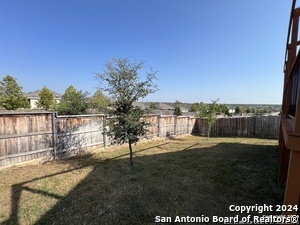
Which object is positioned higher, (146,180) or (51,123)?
(51,123)

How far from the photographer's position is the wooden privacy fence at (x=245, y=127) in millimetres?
12945

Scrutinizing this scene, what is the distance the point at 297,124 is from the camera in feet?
6.16

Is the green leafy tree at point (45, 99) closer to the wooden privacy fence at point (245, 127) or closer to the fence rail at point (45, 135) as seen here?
the fence rail at point (45, 135)

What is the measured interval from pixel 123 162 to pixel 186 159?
251 centimetres

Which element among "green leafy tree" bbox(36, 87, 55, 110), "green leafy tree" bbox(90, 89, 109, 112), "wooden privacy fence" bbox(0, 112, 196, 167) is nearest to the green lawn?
"wooden privacy fence" bbox(0, 112, 196, 167)

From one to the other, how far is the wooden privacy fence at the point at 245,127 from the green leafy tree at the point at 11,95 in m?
21.6

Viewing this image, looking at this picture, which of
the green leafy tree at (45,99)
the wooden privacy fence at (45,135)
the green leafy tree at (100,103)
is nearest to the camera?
the wooden privacy fence at (45,135)

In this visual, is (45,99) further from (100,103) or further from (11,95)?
(100,103)

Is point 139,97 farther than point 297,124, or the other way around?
point 139,97

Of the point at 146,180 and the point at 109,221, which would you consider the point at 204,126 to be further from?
the point at 109,221

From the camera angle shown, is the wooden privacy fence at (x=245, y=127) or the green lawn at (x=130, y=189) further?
the wooden privacy fence at (x=245, y=127)

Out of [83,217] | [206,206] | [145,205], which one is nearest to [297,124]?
[206,206]

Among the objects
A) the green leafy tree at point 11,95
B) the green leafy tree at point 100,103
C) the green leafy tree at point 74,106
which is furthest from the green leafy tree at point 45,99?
the green leafy tree at point 74,106

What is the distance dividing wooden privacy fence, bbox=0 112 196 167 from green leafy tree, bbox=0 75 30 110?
1886 centimetres
